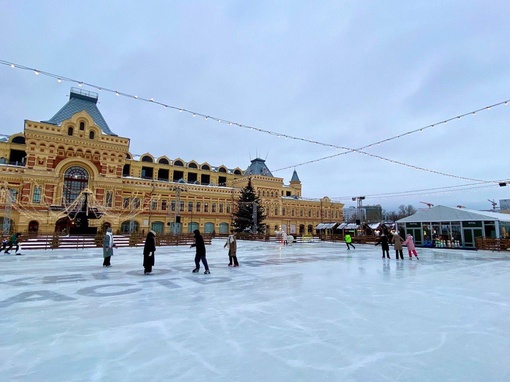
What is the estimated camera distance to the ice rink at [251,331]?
115 inches

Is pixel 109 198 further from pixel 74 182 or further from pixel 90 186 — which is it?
pixel 74 182

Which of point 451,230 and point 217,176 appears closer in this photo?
point 451,230

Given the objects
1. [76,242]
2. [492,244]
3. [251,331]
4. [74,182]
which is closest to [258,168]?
[74,182]

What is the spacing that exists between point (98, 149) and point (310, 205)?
3630 centimetres

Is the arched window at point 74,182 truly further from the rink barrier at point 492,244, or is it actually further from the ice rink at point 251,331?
the rink barrier at point 492,244

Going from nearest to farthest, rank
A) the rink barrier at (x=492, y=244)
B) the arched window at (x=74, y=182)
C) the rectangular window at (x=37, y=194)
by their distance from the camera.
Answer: the rink barrier at (x=492, y=244)
the rectangular window at (x=37, y=194)
the arched window at (x=74, y=182)

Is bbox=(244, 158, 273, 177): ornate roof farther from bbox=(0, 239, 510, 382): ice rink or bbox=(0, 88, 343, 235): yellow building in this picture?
bbox=(0, 239, 510, 382): ice rink

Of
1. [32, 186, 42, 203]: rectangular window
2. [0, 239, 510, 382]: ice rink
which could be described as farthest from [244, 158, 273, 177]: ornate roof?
[0, 239, 510, 382]: ice rink

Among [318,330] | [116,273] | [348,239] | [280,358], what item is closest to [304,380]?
[280,358]

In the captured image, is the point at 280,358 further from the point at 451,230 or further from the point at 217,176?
the point at 217,176

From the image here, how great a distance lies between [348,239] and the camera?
2086cm

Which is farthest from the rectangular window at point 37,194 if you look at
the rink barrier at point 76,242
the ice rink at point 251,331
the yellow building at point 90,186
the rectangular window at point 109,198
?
the ice rink at point 251,331

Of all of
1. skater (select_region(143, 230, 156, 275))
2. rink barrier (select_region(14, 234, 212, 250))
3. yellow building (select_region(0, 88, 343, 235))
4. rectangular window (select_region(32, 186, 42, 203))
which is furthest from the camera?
rectangular window (select_region(32, 186, 42, 203))

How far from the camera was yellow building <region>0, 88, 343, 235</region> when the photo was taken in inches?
1159
